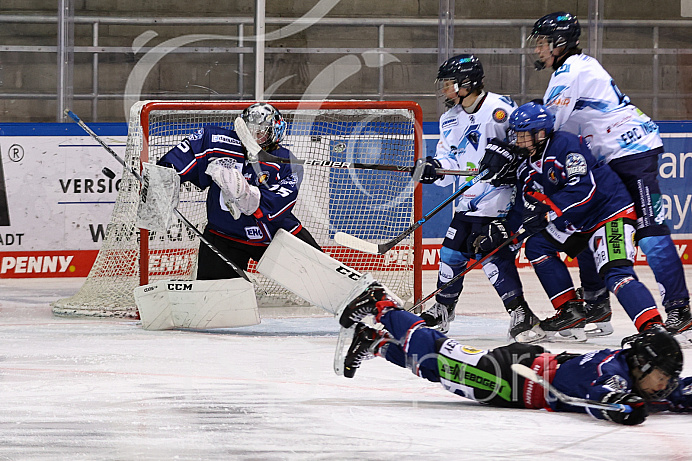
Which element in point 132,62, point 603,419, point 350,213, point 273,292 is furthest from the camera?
point 132,62

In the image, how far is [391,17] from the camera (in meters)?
9.17

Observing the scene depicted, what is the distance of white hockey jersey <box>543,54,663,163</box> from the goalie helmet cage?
1.29 meters

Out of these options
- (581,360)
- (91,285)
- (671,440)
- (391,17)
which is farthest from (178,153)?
(391,17)

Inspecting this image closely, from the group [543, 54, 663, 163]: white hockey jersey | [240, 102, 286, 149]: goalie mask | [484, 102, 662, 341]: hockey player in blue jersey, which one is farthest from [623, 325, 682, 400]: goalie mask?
[240, 102, 286, 149]: goalie mask

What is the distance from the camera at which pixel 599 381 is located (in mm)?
2945

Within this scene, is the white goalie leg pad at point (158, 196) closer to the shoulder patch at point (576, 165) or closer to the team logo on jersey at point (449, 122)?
the team logo on jersey at point (449, 122)

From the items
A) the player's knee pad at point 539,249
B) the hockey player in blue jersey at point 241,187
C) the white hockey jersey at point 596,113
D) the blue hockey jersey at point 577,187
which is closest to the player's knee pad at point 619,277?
the blue hockey jersey at point 577,187

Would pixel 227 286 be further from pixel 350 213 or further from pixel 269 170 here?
pixel 350 213

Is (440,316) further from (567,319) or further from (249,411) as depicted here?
(249,411)

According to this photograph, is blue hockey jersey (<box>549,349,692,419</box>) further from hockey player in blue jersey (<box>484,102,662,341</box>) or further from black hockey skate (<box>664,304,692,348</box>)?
black hockey skate (<box>664,304,692,348</box>)

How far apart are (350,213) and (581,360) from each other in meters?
3.40

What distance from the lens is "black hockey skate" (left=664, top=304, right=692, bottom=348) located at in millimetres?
4367

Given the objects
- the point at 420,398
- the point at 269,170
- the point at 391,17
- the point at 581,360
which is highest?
the point at 391,17

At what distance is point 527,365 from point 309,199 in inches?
127
